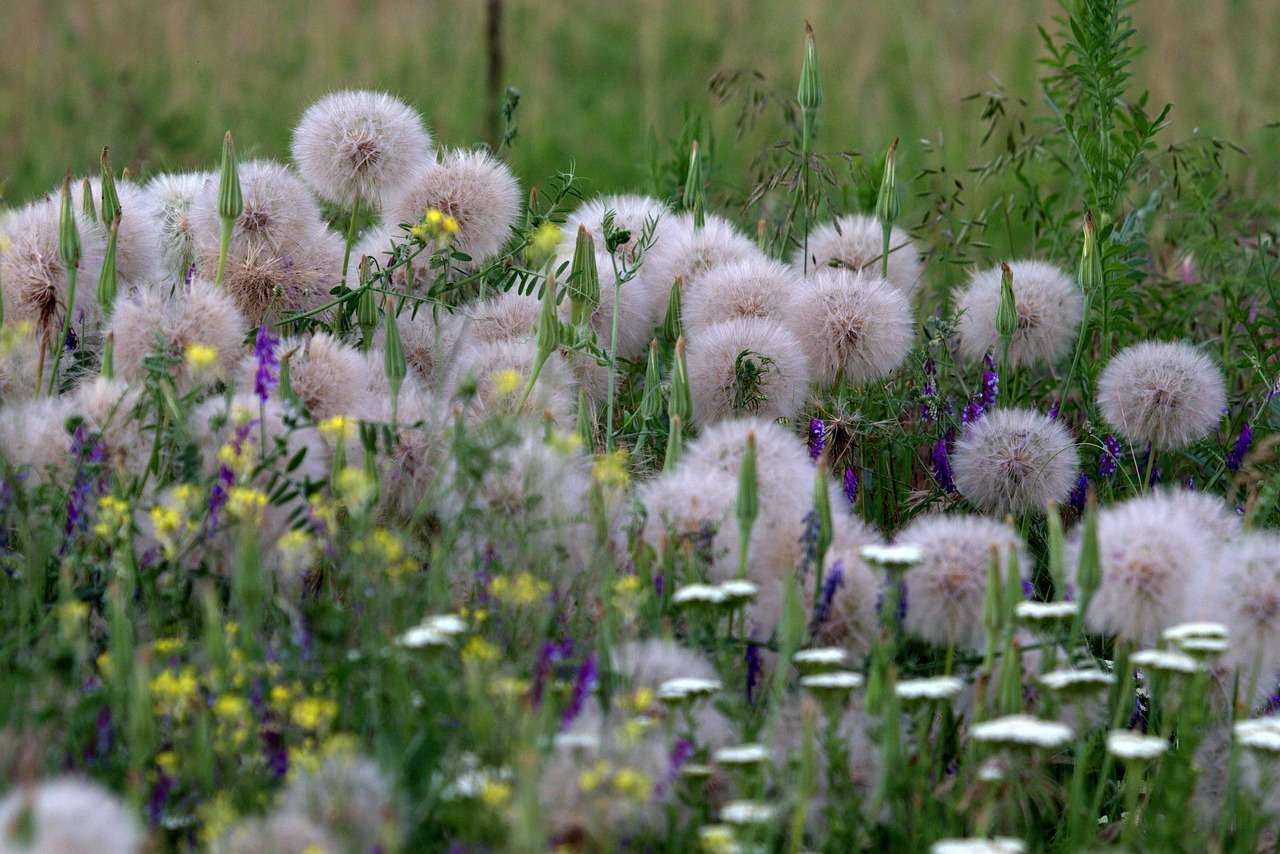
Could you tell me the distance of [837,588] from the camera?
2.31m

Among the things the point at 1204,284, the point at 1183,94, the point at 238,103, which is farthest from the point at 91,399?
the point at 1183,94

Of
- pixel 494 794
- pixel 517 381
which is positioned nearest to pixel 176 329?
pixel 517 381

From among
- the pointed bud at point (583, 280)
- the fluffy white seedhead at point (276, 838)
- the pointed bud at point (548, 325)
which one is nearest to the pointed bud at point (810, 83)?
the pointed bud at point (583, 280)

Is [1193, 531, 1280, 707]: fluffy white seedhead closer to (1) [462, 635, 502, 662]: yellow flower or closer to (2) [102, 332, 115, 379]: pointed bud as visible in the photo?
(1) [462, 635, 502, 662]: yellow flower

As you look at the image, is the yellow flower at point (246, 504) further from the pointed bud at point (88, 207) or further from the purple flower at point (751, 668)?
the pointed bud at point (88, 207)

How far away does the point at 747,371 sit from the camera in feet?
9.57

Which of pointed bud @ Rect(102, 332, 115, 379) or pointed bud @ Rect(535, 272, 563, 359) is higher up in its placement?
pointed bud @ Rect(535, 272, 563, 359)

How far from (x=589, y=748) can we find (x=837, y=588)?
0.66 m

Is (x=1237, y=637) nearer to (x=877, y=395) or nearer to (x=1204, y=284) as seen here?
(x=877, y=395)

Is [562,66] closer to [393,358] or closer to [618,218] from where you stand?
[618,218]

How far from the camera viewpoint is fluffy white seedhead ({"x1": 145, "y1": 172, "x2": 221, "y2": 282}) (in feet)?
10.3

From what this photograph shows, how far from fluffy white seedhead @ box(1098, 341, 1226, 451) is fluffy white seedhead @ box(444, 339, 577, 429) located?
1211mm

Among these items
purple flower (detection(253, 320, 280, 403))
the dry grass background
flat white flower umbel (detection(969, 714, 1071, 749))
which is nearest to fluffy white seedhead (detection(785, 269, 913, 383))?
purple flower (detection(253, 320, 280, 403))

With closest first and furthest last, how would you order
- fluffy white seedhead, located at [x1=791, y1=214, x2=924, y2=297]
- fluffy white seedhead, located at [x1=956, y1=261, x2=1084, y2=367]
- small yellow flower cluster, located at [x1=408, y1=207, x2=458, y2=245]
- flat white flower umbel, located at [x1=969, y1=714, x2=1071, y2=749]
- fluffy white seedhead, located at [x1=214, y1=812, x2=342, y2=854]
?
fluffy white seedhead, located at [x1=214, y1=812, x2=342, y2=854], flat white flower umbel, located at [x1=969, y1=714, x2=1071, y2=749], small yellow flower cluster, located at [x1=408, y1=207, x2=458, y2=245], fluffy white seedhead, located at [x1=956, y1=261, x2=1084, y2=367], fluffy white seedhead, located at [x1=791, y1=214, x2=924, y2=297]
